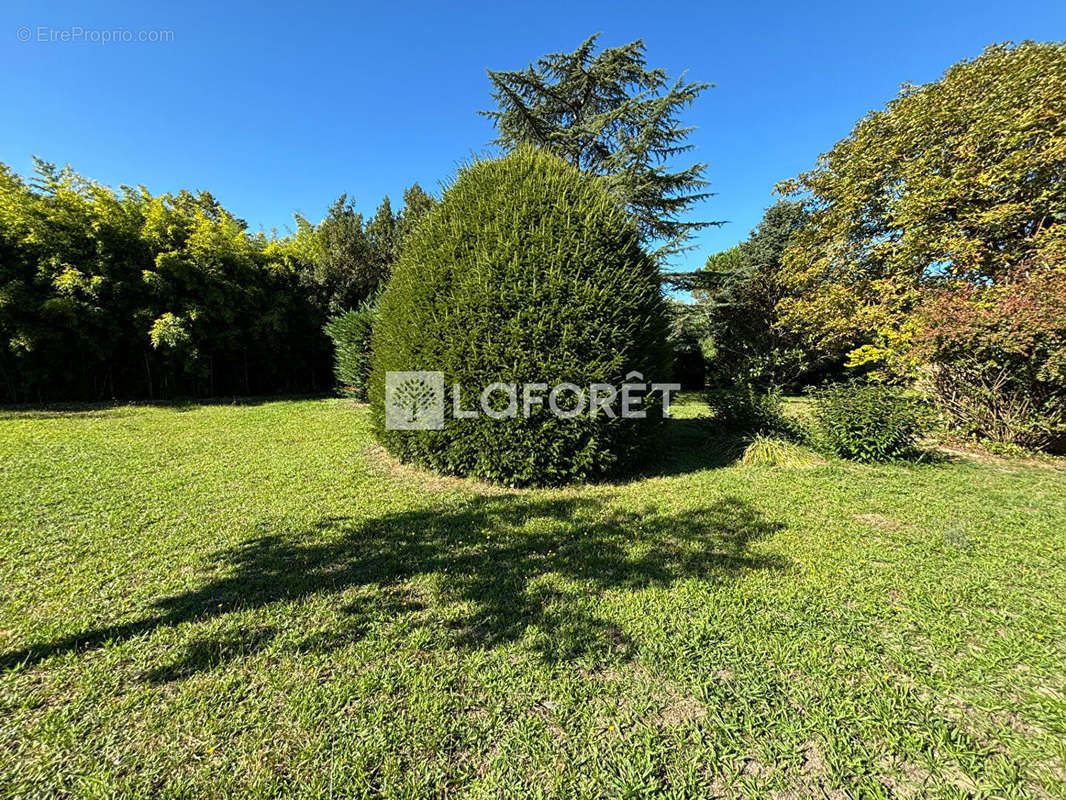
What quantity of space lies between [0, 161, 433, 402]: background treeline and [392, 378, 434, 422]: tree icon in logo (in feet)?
29.3

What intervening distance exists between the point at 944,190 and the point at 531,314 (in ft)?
28.8

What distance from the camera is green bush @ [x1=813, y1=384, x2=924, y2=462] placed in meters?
5.66

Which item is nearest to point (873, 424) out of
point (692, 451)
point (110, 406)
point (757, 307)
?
point (692, 451)

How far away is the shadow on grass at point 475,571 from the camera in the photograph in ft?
7.40

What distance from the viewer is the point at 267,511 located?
3965mm

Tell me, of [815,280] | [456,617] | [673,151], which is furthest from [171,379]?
[815,280]

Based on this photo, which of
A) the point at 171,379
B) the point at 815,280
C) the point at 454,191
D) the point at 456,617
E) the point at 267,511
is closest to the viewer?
the point at 456,617

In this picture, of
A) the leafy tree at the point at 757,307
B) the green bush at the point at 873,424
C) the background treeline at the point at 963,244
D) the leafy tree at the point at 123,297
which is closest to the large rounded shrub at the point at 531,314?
the green bush at the point at 873,424

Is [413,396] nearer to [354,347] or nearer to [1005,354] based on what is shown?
[354,347]

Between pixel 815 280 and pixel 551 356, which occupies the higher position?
pixel 815 280

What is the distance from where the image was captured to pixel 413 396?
16.4 feet

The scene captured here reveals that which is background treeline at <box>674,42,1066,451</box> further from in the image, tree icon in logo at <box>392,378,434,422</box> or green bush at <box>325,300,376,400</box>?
green bush at <box>325,300,376,400</box>

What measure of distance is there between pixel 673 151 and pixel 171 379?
17172 mm

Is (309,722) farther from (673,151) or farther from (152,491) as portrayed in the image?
(673,151)
